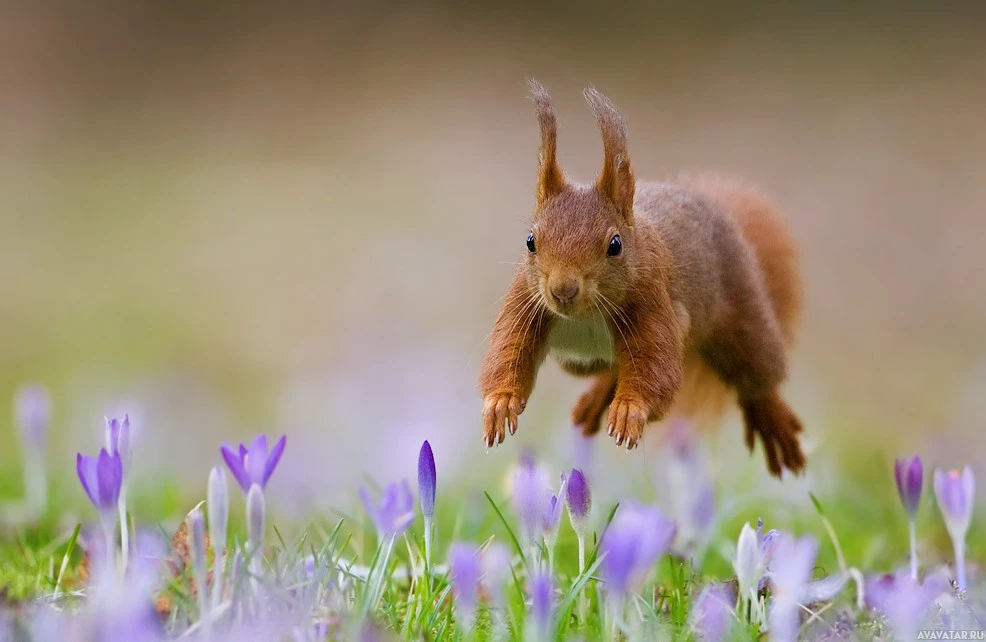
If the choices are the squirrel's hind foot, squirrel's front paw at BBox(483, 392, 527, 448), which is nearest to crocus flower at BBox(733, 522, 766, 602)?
squirrel's front paw at BBox(483, 392, 527, 448)

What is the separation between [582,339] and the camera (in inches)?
102

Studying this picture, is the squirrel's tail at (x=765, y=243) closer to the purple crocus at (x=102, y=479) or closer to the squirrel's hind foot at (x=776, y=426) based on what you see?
the squirrel's hind foot at (x=776, y=426)

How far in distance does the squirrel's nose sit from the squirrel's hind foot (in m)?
0.96

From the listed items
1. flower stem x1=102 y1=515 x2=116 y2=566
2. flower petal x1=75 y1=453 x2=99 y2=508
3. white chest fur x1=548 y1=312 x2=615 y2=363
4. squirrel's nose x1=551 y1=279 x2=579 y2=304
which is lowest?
flower stem x1=102 y1=515 x2=116 y2=566

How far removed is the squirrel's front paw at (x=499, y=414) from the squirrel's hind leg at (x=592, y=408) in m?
0.60

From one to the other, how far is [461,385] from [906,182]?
5240 millimetres

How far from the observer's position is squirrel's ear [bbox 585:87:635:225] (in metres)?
2.43

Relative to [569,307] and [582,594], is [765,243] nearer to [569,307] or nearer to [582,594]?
[569,307]

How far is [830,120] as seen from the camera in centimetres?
1080

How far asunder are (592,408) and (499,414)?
2.43 ft

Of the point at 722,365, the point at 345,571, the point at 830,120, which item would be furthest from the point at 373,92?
the point at 345,571

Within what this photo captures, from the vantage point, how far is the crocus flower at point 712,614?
1962 mm

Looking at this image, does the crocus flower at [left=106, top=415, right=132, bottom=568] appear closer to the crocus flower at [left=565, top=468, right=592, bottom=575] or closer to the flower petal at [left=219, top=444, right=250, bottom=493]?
the flower petal at [left=219, top=444, right=250, bottom=493]

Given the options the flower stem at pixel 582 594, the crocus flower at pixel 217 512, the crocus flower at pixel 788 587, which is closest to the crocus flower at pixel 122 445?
the crocus flower at pixel 217 512
